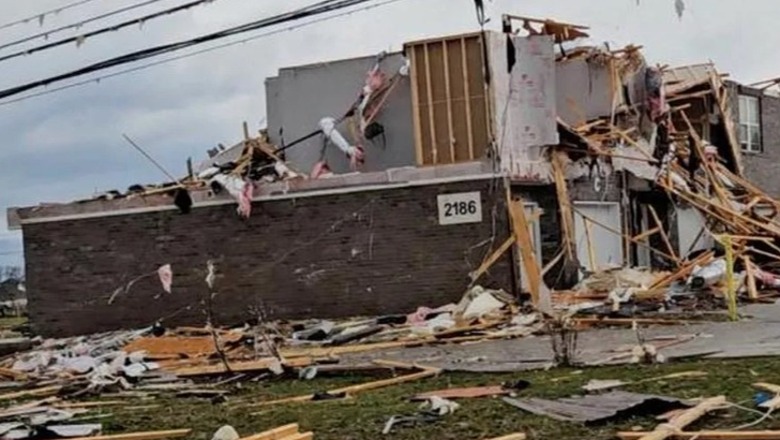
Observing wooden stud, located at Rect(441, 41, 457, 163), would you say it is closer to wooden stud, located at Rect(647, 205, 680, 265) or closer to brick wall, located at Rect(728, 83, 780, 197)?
wooden stud, located at Rect(647, 205, 680, 265)

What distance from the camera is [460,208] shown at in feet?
77.3

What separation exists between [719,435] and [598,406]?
6.73 feet

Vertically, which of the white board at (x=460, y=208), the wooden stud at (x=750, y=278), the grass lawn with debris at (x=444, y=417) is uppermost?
the white board at (x=460, y=208)

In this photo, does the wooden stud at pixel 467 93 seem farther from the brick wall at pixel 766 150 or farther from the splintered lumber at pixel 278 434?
the brick wall at pixel 766 150

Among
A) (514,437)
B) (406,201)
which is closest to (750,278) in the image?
(406,201)

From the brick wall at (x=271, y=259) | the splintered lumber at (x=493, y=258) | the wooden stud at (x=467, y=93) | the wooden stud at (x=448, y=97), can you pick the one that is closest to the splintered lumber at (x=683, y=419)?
the splintered lumber at (x=493, y=258)

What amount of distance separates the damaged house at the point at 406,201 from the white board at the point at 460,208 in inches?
1.1

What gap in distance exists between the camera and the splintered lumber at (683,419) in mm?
8320

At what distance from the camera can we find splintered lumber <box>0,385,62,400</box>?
15.0 metres

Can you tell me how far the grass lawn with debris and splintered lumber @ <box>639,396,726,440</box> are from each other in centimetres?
7

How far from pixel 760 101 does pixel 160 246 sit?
2238cm

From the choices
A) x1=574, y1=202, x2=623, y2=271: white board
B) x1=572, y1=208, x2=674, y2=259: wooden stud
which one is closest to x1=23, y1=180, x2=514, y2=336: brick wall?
x1=574, y1=202, x2=623, y2=271: white board

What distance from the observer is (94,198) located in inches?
1061

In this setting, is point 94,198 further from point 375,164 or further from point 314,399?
Result: point 314,399
